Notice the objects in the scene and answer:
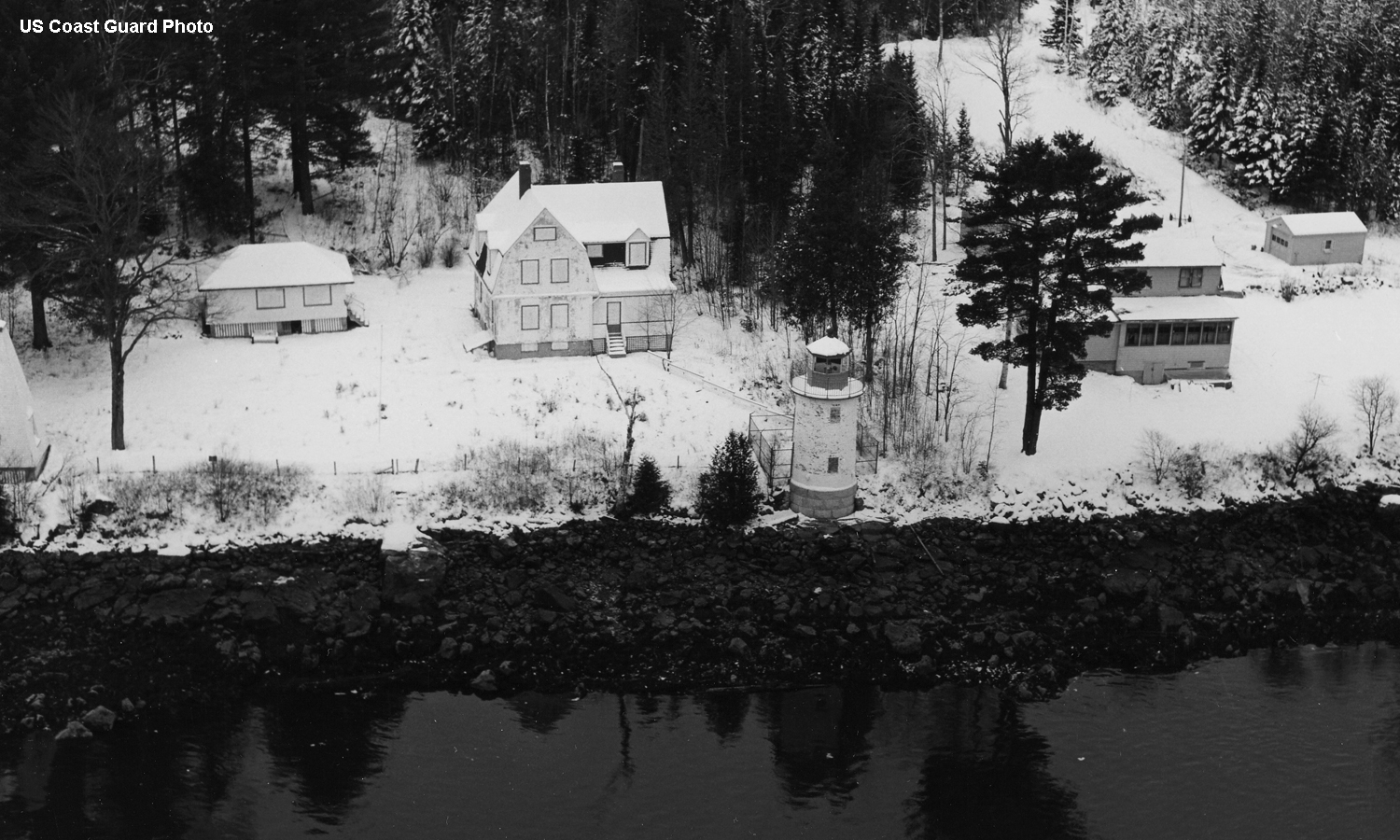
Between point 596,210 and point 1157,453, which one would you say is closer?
point 1157,453

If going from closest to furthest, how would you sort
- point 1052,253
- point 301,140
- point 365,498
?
point 365,498, point 1052,253, point 301,140

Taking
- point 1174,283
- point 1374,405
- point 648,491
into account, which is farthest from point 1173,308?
point 648,491

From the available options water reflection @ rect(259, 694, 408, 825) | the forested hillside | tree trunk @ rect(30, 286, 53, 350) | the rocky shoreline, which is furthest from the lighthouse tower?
the forested hillside


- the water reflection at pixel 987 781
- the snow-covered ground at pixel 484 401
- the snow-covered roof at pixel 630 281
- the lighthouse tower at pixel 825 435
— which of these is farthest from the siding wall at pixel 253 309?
Answer: the water reflection at pixel 987 781

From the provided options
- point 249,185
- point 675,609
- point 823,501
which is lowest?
point 675,609

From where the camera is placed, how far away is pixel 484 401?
120 feet

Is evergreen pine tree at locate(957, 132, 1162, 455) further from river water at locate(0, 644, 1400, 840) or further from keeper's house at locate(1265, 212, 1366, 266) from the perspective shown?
keeper's house at locate(1265, 212, 1366, 266)

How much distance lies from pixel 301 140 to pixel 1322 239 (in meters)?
34.5

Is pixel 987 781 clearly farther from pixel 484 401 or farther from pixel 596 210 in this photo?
pixel 596 210

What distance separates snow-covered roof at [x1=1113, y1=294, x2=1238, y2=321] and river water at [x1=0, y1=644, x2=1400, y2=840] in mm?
13266

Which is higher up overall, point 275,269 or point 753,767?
point 275,269

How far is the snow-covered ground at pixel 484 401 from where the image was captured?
34.1 m

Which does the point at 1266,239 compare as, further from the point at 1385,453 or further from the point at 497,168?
the point at 497,168

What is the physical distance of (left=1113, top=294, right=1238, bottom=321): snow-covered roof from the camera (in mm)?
38969
